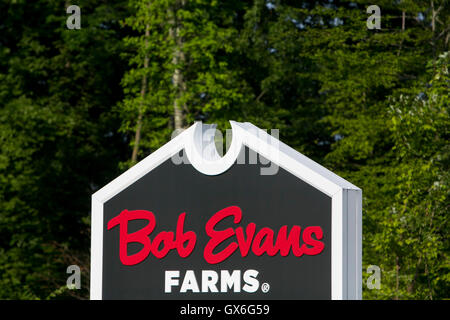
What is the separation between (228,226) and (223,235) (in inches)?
3.9

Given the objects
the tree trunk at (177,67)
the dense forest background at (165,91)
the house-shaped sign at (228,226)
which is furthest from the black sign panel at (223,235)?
the tree trunk at (177,67)

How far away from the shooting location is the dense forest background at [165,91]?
2184 cm

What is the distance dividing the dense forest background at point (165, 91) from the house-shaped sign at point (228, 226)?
10169 millimetres

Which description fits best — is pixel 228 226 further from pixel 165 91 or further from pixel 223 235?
pixel 165 91

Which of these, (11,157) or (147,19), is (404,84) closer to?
(147,19)

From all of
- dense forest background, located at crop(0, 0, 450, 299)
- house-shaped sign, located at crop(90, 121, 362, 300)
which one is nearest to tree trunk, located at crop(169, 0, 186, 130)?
dense forest background, located at crop(0, 0, 450, 299)

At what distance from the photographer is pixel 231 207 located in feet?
27.1

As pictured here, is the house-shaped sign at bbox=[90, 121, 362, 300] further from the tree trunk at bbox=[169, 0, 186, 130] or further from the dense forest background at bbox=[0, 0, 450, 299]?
the tree trunk at bbox=[169, 0, 186, 130]

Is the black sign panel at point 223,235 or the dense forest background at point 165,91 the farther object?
the dense forest background at point 165,91

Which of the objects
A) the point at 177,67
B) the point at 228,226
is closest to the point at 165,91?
the point at 177,67

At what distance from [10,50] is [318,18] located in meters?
9.18

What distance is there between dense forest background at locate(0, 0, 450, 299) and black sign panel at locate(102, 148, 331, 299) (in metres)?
10.2

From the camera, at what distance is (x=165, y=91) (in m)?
22.2

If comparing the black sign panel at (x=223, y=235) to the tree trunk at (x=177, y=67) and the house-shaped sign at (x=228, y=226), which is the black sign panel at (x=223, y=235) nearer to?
the house-shaped sign at (x=228, y=226)
